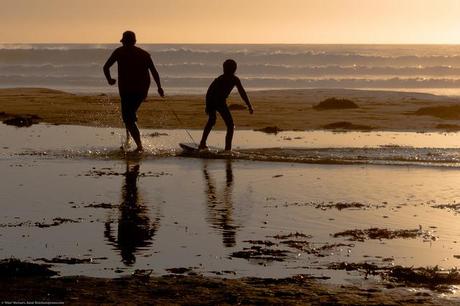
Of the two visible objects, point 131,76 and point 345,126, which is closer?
point 131,76

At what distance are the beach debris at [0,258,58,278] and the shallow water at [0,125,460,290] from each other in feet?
0.69

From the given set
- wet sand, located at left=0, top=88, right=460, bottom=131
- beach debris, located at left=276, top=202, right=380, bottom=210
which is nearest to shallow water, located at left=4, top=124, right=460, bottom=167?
wet sand, located at left=0, top=88, right=460, bottom=131

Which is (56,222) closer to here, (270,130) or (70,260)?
(70,260)

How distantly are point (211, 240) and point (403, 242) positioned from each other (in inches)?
66.1

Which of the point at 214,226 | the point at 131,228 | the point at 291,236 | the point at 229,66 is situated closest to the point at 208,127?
the point at 229,66

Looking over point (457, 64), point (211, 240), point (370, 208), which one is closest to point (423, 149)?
point (370, 208)

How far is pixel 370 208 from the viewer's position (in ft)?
36.6

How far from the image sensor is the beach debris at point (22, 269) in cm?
734

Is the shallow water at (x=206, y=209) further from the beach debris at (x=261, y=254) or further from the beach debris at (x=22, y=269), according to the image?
the beach debris at (x=22, y=269)

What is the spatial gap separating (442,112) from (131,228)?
17996 mm

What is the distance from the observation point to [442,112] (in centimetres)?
2639

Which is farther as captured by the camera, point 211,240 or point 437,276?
point 211,240

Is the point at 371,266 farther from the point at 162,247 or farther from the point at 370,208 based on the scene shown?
the point at 370,208

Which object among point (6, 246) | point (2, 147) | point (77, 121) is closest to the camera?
point (6, 246)
